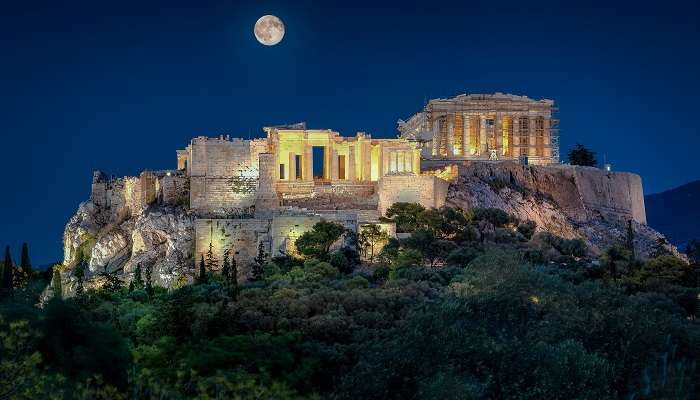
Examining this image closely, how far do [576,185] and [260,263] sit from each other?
1096 inches

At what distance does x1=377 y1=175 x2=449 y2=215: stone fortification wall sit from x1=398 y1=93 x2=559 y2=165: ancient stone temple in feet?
49.3

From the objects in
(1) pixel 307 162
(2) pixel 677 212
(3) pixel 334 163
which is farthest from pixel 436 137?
(2) pixel 677 212

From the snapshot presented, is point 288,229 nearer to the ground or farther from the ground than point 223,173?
nearer to the ground

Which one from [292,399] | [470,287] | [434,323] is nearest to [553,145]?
[470,287]

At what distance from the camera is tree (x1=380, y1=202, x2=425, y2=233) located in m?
51.0

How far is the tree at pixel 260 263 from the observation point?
4697 cm

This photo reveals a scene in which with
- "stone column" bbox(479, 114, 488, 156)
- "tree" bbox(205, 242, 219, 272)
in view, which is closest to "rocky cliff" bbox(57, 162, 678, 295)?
"tree" bbox(205, 242, 219, 272)

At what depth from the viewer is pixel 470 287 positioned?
1334 inches

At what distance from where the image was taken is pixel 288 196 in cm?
5678

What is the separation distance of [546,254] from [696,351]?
18.2 m

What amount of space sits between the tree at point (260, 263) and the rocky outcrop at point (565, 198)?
40.5 feet

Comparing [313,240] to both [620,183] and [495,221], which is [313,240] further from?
[620,183]

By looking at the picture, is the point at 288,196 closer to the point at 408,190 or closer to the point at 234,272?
the point at 408,190

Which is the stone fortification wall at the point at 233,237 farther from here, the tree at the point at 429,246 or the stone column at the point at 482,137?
the stone column at the point at 482,137
